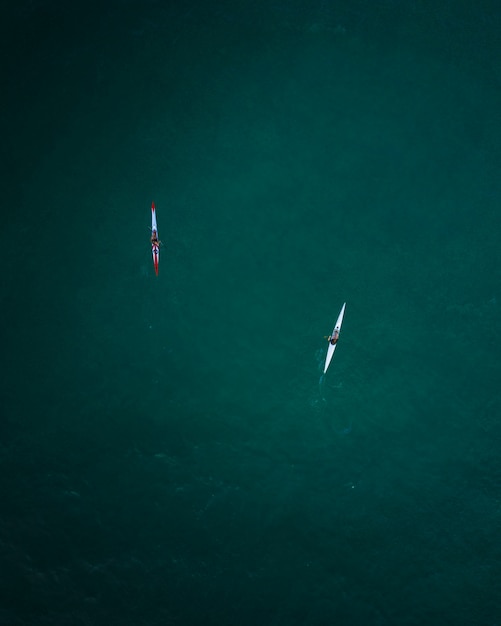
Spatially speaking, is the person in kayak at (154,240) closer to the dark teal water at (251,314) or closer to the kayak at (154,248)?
the kayak at (154,248)

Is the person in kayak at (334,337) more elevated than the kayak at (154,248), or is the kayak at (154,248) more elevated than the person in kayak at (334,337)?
the kayak at (154,248)

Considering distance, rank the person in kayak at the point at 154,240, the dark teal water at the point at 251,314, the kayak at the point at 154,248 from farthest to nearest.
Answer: the kayak at the point at 154,248
the person in kayak at the point at 154,240
the dark teal water at the point at 251,314

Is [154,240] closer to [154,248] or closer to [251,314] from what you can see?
[154,248]

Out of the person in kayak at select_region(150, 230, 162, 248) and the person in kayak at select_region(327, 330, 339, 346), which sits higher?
the person in kayak at select_region(150, 230, 162, 248)

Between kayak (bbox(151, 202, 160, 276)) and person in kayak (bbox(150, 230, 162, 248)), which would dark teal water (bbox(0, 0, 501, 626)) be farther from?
person in kayak (bbox(150, 230, 162, 248))

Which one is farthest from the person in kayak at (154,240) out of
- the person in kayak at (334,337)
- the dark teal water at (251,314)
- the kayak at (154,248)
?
the person in kayak at (334,337)

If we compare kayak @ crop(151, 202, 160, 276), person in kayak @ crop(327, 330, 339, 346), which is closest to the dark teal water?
kayak @ crop(151, 202, 160, 276)

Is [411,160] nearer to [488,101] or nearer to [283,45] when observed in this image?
[488,101]

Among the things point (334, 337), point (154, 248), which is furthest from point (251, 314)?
point (154, 248)

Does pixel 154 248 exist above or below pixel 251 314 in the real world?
above
